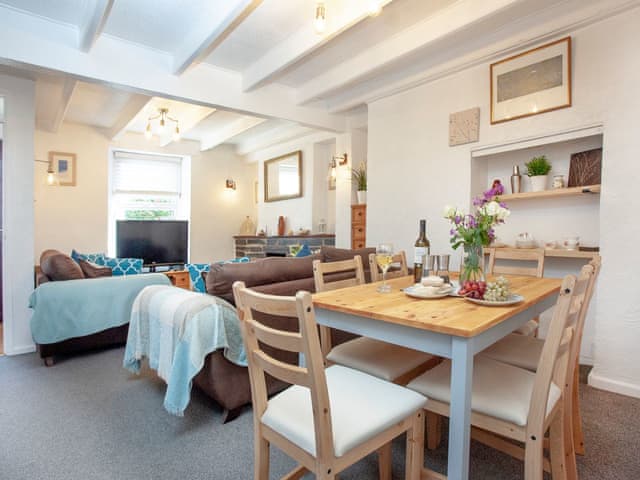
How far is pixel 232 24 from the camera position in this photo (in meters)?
2.47

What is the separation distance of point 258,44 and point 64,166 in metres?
3.72

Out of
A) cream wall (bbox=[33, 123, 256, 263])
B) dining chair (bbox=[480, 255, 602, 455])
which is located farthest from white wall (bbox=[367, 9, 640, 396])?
cream wall (bbox=[33, 123, 256, 263])

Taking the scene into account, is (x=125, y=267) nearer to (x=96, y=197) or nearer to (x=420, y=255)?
(x=96, y=197)

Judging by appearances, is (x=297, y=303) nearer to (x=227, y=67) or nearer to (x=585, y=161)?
(x=585, y=161)

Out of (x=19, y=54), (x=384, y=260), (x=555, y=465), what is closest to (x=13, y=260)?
(x=19, y=54)

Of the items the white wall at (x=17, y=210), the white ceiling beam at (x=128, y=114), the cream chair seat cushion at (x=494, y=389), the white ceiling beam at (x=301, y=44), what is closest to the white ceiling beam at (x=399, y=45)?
the white ceiling beam at (x=301, y=44)

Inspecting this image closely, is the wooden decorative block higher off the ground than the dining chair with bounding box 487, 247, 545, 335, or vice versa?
the wooden decorative block

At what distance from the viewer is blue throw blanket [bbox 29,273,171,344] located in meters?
2.77

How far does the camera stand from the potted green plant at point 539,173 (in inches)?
117

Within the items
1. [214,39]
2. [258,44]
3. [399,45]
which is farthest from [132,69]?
[399,45]

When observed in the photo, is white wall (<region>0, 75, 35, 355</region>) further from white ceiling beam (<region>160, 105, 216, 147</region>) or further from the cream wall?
the cream wall

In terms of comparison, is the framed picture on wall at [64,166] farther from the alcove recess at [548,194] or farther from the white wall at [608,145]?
the alcove recess at [548,194]

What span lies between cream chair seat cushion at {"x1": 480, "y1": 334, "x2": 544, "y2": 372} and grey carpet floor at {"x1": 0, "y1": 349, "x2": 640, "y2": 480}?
45 cm

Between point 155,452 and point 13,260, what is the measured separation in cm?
252
